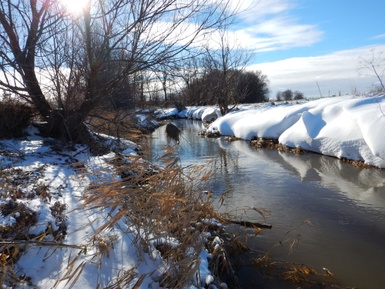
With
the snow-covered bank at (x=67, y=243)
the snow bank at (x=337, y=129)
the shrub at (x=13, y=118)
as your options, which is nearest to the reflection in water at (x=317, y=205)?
the snow bank at (x=337, y=129)

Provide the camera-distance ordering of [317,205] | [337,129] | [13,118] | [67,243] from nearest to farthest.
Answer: [67,243] → [317,205] → [13,118] → [337,129]

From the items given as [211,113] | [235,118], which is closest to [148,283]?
[235,118]

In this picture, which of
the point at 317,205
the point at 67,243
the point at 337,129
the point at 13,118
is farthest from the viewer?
the point at 337,129

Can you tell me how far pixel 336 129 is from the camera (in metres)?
9.95

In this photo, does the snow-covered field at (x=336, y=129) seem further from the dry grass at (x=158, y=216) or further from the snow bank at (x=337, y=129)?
the dry grass at (x=158, y=216)

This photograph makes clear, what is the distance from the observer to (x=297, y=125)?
39.7ft

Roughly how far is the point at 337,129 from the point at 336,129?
0.05m

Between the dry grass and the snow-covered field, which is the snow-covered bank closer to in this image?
the dry grass

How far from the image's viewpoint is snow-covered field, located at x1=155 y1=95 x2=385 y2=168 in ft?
27.5

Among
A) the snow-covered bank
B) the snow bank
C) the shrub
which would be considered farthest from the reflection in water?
the shrub

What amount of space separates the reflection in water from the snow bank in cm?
40

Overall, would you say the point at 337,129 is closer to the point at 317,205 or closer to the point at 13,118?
the point at 317,205

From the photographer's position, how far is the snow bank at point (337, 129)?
27.5ft

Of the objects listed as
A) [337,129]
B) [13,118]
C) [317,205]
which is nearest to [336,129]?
[337,129]
